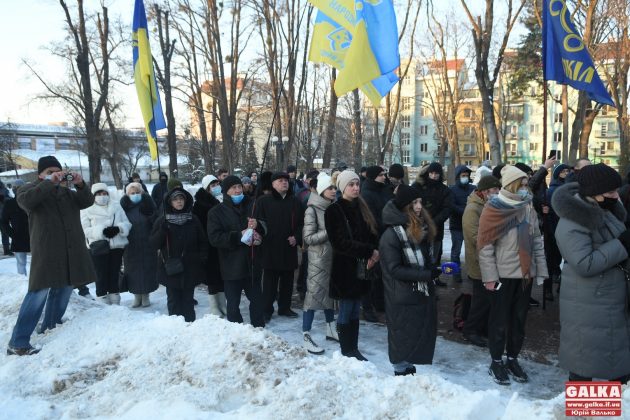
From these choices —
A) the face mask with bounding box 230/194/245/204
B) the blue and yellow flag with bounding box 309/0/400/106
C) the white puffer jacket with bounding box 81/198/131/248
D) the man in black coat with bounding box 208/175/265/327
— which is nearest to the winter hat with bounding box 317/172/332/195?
the man in black coat with bounding box 208/175/265/327

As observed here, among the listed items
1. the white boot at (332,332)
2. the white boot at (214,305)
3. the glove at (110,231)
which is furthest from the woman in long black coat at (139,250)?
the white boot at (332,332)

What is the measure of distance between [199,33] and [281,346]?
23217mm

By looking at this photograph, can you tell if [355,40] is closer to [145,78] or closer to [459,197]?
[145,78]

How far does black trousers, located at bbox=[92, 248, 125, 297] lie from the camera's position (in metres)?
6.88

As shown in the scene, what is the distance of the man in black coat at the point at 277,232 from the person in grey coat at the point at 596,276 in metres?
3.44

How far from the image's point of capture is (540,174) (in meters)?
6.47

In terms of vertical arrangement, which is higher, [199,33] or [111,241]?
[199,33]

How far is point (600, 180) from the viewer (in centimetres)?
331

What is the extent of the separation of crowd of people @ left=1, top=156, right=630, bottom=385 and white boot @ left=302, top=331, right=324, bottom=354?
0.02m

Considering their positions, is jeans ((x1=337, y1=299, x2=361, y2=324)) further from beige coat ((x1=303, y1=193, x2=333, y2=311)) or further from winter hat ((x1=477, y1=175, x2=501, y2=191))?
winter hat ((x1=477, y1=175, x2=501, y2=191))

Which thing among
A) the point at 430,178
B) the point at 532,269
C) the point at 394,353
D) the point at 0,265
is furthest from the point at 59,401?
the point at 0,265

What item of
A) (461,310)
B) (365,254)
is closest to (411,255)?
(365,254)

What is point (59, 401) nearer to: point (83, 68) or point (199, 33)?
point (83, 68)

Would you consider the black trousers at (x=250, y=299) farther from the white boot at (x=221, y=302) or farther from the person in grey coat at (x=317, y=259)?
the white boot at (x=221, y=302)
